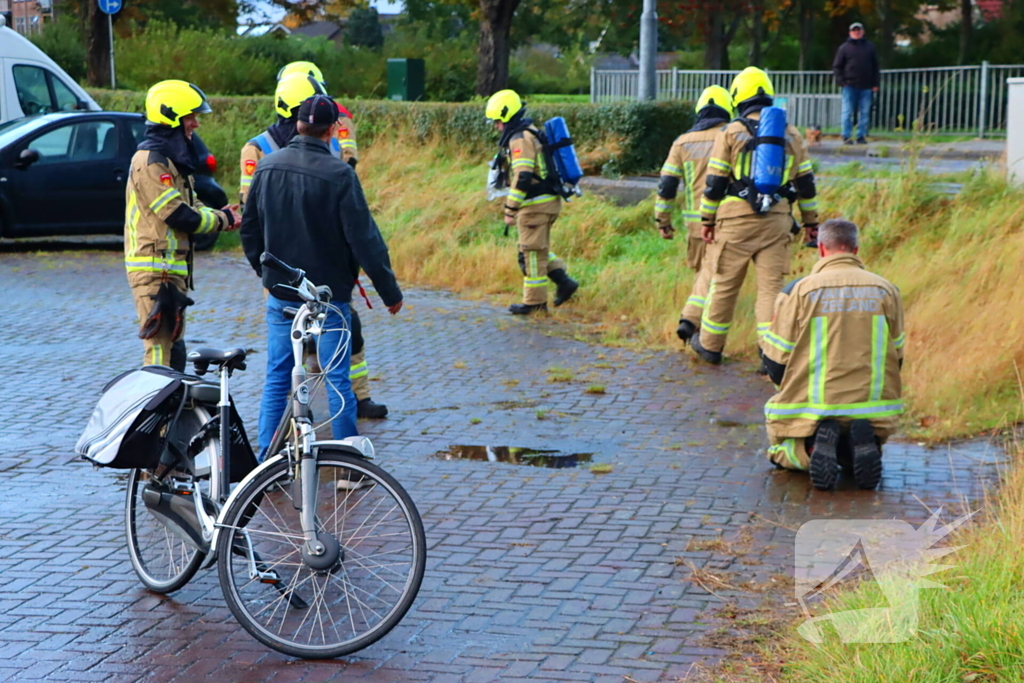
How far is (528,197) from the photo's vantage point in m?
11.1

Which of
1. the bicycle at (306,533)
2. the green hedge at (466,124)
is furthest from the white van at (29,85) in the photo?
the bicycle at (306,533)

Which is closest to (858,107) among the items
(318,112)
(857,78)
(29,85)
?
(857,78)

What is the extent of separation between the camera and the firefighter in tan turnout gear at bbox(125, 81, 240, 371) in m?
6.80

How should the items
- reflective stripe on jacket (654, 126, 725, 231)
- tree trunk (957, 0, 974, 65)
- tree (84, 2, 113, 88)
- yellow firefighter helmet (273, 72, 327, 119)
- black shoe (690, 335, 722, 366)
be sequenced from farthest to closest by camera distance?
tree trunk (957, 0, 974, 65)
tree (84, 2, 113, 88)
reflective stripe on jacket (654, 126, 725, 231)
black shoe (690, 335, 722, 366)
yellow firefighter helmet (273, 72, 327, 119)

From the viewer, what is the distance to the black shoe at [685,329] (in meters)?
9.81

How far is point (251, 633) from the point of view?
14.8 feet

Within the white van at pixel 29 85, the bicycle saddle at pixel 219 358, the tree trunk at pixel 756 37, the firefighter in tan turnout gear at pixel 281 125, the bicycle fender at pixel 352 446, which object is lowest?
the bicycle fender at pixel 352 446

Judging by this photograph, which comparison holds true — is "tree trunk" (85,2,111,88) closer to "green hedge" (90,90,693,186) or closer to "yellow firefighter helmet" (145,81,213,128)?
"green hedge" (90,90,693,186)

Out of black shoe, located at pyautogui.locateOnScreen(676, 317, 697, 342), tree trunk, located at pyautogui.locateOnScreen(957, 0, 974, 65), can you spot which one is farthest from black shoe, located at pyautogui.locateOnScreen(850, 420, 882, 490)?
tree trunk, located at pyautogui.locateOnScreen(957, 0, 974, 65)

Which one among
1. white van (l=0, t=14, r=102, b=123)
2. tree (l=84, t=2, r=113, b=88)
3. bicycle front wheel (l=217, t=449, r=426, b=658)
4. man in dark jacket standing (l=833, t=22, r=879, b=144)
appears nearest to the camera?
bicycle front wheel (l=217, t=449, r=426, b=658)

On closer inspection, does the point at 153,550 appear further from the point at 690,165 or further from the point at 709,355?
the point at 690,165

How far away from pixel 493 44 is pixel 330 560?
63.7 feet

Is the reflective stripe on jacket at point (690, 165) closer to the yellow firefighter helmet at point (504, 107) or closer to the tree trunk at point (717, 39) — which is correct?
the yellow firefighter helmet at point (504, 107)
